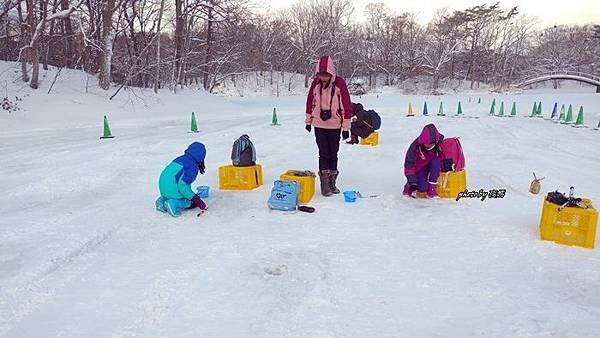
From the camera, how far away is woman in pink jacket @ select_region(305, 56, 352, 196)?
5.14m

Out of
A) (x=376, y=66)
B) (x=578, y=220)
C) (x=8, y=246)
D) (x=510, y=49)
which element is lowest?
(x=8, y=246)

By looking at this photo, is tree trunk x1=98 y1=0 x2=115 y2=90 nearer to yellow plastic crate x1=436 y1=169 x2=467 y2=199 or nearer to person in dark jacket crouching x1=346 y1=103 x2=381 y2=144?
person in dark jacket crouching x1=346 y1=103 x2=381 y2=144

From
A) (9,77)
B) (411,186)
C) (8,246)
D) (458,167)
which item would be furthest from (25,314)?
(9,77)

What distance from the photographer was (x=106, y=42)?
17094 millimetres

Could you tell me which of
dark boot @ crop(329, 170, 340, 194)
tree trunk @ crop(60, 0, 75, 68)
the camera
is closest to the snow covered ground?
dark boot @ crop(329, 170, 340, 194)

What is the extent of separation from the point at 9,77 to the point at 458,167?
17617 mm

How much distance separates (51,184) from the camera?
6.04m

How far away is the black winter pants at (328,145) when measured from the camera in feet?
17.6

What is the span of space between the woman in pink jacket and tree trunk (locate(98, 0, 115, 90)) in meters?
14.6

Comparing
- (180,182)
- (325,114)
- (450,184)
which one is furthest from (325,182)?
(180,182)

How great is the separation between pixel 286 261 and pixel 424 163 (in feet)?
8.39

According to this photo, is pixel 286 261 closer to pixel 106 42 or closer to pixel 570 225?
pixel 570 225

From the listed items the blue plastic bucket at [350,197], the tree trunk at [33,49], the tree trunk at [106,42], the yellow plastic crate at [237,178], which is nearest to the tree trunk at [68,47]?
the tree trunk at [106,42]

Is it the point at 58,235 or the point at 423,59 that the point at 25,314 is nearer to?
the point at 58,235
